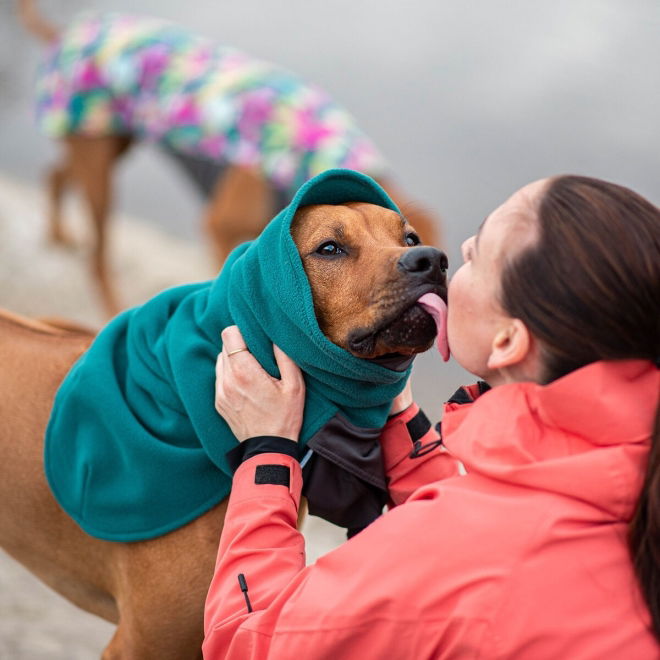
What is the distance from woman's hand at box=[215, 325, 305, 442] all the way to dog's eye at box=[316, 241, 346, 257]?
0.25 meters

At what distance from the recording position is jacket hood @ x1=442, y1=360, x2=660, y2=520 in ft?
3.67

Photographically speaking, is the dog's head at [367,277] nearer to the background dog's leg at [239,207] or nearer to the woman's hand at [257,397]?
the woman's hand at [257,397]

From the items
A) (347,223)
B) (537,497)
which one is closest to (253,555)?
(537,497)

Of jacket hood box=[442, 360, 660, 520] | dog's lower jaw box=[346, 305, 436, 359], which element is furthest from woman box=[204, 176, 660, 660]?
dog's lower jaw box=[346, 305, 436, 359]

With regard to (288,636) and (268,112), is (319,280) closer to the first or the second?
(288,636)

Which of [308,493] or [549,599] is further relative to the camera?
[308,493]

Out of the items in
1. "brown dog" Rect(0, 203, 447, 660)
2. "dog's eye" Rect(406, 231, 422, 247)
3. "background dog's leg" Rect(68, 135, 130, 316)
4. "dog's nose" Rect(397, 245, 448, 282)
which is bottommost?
"background dog's leg" Rect(68, 135, 130, 316)

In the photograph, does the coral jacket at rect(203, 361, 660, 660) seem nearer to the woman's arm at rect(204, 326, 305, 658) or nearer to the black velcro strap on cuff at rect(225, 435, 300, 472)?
the woman's arm at rect(204, 326, 305, 658)

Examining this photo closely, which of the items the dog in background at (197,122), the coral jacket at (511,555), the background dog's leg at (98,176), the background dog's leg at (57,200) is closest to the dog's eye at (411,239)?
the coral jacket at (511,555)

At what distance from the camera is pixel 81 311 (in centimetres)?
546

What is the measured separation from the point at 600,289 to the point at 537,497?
0.96ft

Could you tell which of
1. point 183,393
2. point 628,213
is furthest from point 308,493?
point 628,213

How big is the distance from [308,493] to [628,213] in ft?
2.67

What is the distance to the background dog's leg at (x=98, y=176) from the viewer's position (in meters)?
5.21
